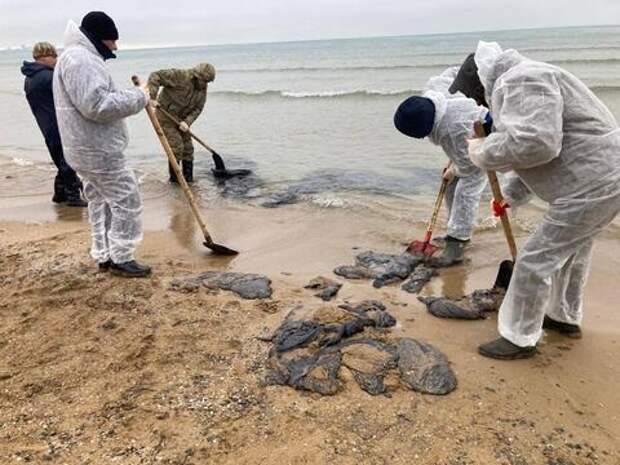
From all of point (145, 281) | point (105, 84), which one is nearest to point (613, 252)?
point (145, 281)

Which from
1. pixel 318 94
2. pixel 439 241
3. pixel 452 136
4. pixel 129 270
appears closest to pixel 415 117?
pixel 452 136

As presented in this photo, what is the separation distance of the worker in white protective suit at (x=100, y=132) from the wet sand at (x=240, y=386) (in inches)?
13.2

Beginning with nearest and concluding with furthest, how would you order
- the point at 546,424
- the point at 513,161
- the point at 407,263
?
the point at 546,424, the point at 513,161, the point at 407,263

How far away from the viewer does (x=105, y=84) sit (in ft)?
12.3

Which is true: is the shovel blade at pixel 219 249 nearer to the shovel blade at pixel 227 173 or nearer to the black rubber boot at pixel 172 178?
the black rubber boot at pixel 172 178

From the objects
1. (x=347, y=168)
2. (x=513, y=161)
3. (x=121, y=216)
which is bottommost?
(x=347, y=168)

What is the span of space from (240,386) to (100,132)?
7.28 ft

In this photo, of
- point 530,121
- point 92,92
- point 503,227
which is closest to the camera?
point 530,121

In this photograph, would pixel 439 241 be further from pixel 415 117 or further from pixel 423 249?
pixel 415 117

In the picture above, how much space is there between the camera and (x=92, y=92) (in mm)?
3695

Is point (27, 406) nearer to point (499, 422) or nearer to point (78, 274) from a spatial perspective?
point (78, 274)

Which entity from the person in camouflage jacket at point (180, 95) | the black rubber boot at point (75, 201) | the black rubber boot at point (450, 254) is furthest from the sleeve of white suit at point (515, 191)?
the black rubber boot at point (75, 201)

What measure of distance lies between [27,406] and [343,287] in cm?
232

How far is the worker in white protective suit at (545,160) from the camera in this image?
2.64m
